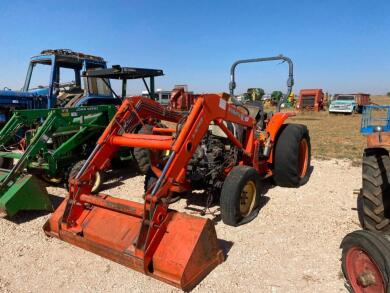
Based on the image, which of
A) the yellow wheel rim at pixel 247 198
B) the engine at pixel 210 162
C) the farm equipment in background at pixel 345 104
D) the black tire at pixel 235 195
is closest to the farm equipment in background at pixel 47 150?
the engine at pixel 210 162

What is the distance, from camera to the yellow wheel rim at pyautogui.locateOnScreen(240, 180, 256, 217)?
14.8ft

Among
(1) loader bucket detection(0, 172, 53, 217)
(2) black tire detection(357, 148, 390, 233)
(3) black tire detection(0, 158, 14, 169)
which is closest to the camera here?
(2) black tire detection(357, 148, 390, 233)

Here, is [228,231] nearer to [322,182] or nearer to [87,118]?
[322,182]

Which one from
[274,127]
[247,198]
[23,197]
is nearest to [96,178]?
[23,197]

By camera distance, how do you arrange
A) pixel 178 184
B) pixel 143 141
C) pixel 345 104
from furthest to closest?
pixel 345 104
pixel 178 184
pixel 143 141

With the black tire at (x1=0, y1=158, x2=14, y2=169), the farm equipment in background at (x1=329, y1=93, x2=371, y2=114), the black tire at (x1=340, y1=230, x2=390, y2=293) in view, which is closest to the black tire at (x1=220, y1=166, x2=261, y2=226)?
the black tire at (x1=340, y1=230, x2=390, y2=293)

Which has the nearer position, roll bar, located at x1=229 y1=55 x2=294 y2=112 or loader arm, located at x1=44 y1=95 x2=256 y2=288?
loader arm, located at x1=44 y1=95 x2=256 y2=288

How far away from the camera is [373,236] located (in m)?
2.59

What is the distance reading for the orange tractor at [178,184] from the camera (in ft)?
10.4

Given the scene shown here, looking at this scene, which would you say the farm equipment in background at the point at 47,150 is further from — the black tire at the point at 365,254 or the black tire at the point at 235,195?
the black tire at the point at 365,254

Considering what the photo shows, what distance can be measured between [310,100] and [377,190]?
26.7 m

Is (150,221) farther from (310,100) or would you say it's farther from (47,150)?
(310,100)

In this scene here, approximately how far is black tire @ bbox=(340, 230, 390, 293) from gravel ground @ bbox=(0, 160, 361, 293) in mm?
254

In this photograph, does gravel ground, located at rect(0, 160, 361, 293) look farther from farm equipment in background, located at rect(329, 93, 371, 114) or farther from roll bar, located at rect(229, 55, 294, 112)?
farm equipment in background, located at rect(329, 93, 371, 114)
